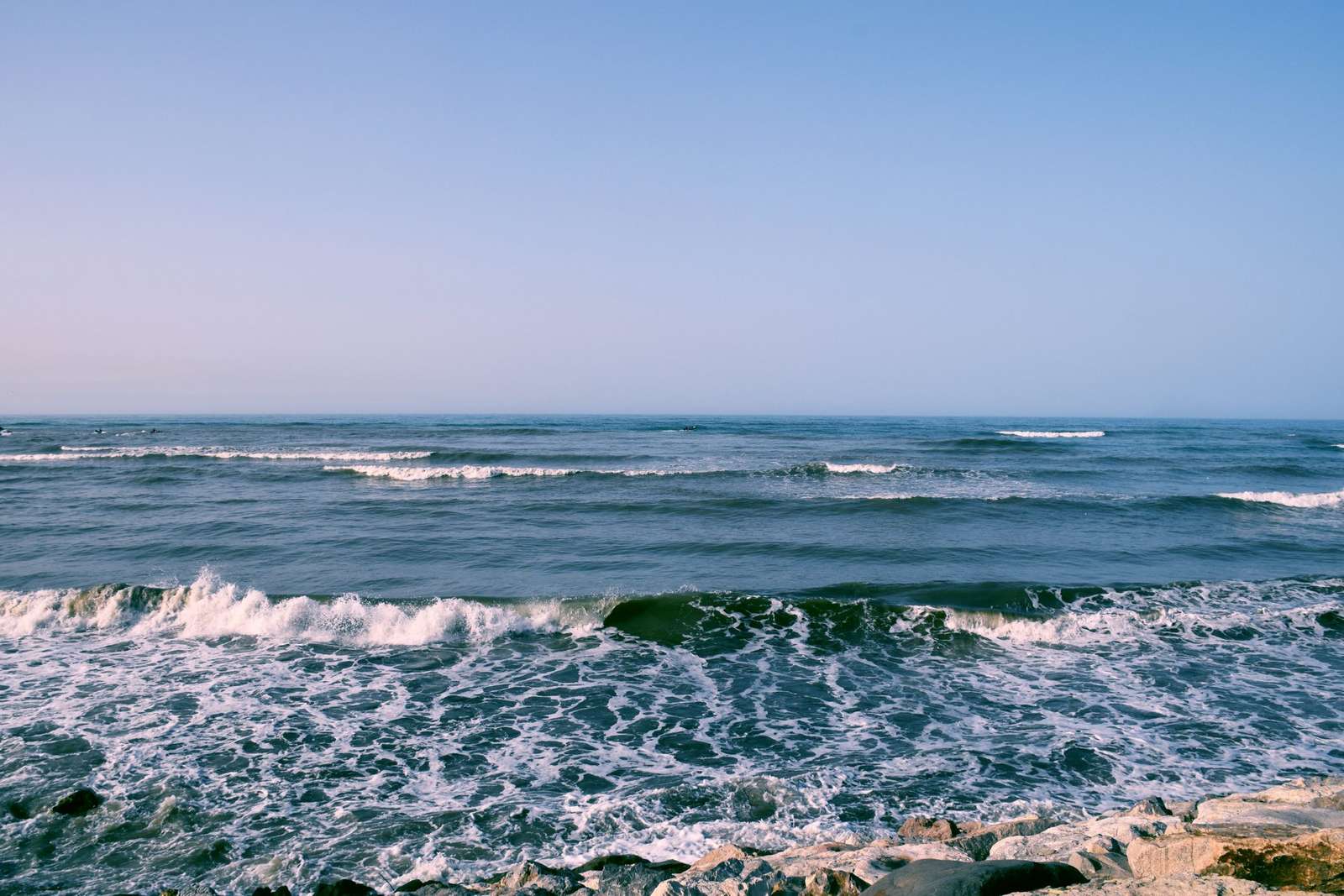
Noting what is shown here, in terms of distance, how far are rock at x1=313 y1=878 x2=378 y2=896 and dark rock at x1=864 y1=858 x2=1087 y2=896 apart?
142 inches

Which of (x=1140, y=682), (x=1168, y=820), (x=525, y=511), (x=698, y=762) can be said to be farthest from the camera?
(x=525, y=511)

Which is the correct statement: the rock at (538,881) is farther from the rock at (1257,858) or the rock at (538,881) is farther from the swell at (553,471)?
the swell at (553,471)

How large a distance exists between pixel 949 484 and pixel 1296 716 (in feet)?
66.4

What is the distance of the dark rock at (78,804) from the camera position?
6.34 m

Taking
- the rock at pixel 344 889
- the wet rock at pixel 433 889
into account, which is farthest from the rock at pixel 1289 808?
the rock at pixel 344 889

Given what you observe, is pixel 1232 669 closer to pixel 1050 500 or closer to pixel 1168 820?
pixel 1168 820

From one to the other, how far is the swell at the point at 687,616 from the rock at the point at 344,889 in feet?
20.7

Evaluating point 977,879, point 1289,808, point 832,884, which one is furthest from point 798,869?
point 1289,808

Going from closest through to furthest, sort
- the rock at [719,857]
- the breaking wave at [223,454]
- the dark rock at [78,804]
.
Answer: the rock at [719,857]
the dark rock at [78,804]
the breaking wave at [223,454]

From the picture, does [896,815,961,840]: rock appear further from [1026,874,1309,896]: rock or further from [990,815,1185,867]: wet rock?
[1026,874,1309,896]: rock

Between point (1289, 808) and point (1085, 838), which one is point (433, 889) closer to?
point (1085, 838)

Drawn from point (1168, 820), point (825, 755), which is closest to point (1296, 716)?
point (1168, 820)

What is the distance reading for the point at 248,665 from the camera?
10.2m

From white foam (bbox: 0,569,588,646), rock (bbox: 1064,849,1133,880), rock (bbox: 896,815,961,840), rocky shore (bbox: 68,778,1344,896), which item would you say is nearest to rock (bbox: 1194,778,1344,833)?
rocky shore (bbox: 68,778,1344,896)
